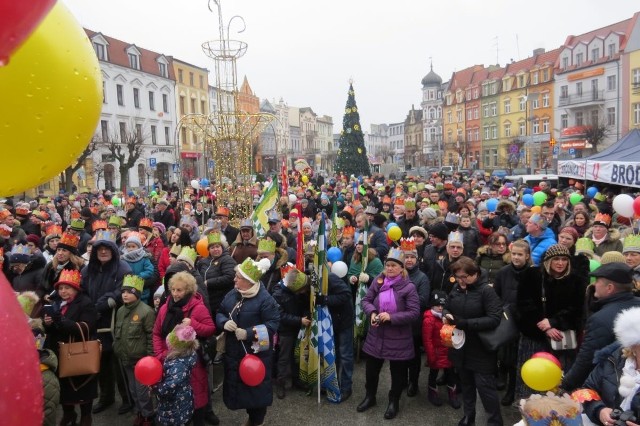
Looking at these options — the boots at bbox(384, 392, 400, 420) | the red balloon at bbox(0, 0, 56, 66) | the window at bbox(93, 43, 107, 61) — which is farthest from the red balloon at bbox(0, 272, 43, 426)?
the window at bbox(93, 43, 107, 61)

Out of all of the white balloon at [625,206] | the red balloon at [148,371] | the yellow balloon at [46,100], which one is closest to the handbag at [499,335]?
the red balloon at [148,371]

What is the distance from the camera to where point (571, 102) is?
48531 mm

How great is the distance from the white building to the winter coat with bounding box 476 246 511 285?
33461 mm

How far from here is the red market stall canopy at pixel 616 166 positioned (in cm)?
1146

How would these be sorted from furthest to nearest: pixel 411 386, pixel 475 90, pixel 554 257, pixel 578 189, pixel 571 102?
pixel 475 90 → pixel 571 102 → pixel 578 189 → pixel 411 386 → pixel 554 257

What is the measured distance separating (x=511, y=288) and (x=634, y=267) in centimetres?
117

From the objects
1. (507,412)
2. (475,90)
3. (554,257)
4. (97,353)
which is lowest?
(507,412)

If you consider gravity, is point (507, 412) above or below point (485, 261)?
below

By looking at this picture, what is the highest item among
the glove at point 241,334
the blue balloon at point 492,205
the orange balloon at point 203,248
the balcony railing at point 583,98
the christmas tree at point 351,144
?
the balcony railing at point 583,98

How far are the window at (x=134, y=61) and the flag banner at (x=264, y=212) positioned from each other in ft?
127

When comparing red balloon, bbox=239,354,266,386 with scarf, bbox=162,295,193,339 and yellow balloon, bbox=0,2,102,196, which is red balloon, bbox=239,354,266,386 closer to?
scarf, bbox=162,295,193,339

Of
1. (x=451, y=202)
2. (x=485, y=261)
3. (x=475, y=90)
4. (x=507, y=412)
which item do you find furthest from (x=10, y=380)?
(x=475, y=90)

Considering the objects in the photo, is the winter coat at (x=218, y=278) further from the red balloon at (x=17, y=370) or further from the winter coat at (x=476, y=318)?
the red balloon at (x=17, y=370)

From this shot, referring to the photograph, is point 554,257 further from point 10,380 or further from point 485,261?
point 10,380
